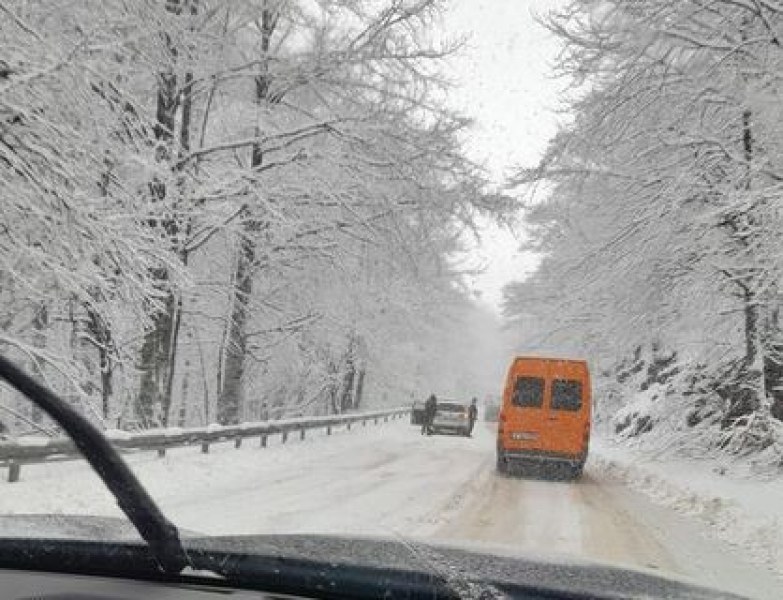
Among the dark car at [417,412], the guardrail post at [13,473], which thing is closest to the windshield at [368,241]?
the guardrail post at [13,473]

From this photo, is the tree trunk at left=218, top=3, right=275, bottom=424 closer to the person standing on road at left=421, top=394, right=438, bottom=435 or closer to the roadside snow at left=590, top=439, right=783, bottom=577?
the roadside snow at left=590, top=439, right=783, bottom=577

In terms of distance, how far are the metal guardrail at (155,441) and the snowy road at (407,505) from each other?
11.5 inches

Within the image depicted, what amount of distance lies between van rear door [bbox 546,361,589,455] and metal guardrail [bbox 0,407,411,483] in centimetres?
640

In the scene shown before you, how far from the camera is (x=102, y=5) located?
8703 mm

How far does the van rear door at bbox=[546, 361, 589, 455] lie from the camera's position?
18.8 meters

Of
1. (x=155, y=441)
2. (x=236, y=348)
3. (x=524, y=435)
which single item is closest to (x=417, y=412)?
(x=236, y=348)

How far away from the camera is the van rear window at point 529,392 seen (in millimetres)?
19438

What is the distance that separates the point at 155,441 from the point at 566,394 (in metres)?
8.92

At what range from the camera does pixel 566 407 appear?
19.3 metres

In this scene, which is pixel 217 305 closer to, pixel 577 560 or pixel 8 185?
pixel 8 185

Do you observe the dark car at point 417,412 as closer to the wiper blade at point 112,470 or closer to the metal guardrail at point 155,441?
the metal guardrail at point 155,441

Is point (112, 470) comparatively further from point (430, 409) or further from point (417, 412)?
point (417, 412)

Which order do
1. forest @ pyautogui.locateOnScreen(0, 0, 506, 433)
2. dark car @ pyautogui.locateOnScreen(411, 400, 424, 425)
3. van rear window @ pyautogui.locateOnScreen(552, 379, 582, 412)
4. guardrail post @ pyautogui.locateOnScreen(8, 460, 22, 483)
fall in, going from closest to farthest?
forest @ pyautogui.locateOnScreen(0, 0, 506, 433) → guardrail post @ pyautogui.locateOnScreen(8, 460, 22, 483) → van rear window @ pyautogui.locateOnScreen(552, 379, 582, 412) → dark car @ pyautogui.locateOnScreen(411, 400, 424, 425)

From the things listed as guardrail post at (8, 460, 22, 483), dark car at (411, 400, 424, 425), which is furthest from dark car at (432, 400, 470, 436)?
guardrail post at (8, 460, 22, 483)
